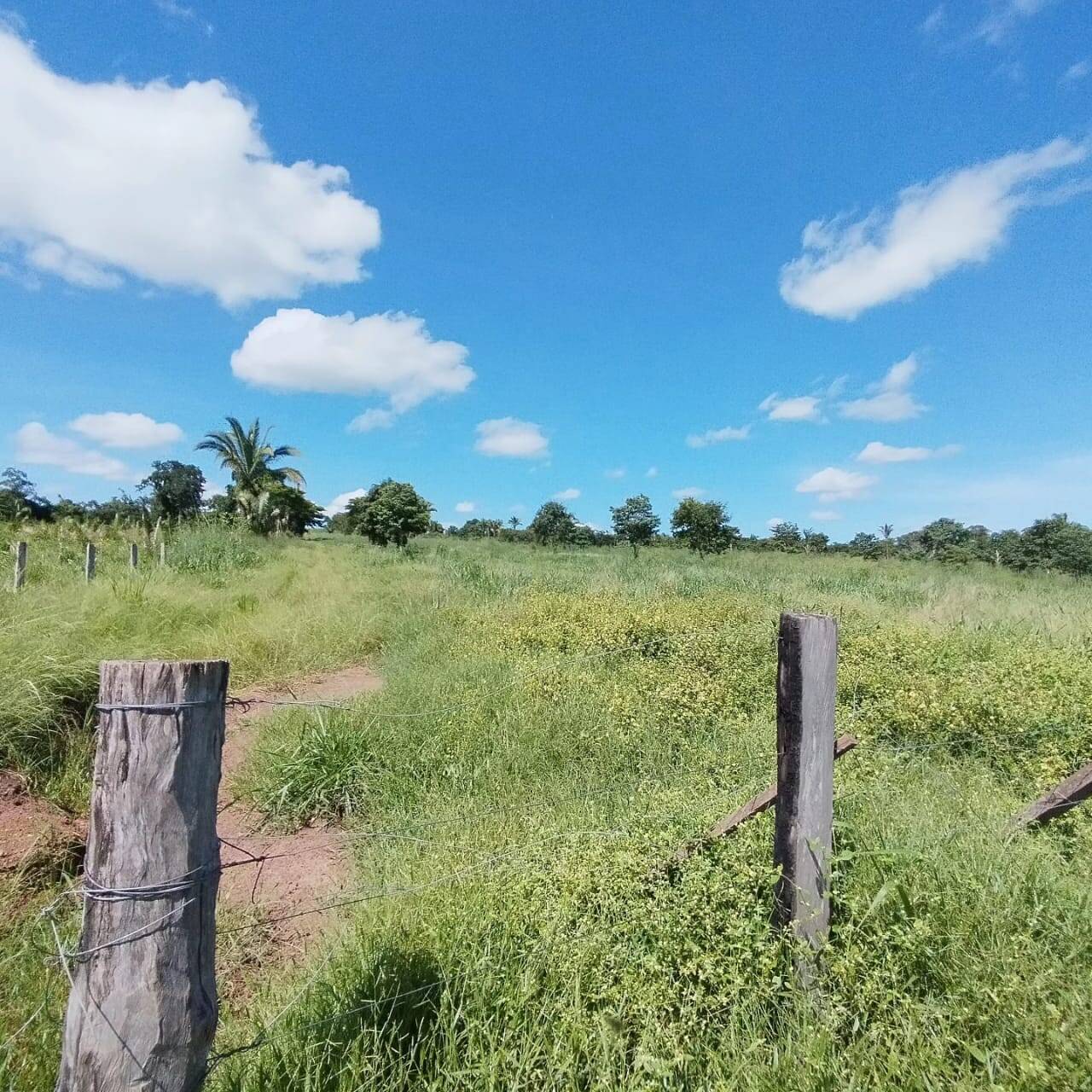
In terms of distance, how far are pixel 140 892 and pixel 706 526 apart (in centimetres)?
3294

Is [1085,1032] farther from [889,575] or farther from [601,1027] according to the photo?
[889,575]

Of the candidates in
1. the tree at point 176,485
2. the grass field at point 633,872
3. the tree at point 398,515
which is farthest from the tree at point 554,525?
the grass field at point 633,872

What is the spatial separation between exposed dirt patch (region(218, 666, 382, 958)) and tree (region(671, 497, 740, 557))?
98.7 feet

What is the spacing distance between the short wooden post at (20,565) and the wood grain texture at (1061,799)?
9.79m

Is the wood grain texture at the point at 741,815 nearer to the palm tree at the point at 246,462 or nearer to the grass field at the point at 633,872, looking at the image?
the grass field at the point at 633,872

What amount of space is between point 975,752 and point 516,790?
3.00m

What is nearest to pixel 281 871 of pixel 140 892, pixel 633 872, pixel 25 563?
pixel 633 872

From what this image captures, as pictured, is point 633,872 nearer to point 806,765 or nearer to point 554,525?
point 806,765

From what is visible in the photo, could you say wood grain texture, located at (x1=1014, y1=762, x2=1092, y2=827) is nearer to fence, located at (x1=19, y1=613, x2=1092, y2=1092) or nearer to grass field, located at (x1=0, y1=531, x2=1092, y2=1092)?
Answer: grass field, located at (x1=0, y1=531, x2=1092, y2=1092)

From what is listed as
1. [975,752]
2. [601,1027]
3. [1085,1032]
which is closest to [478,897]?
[601,1027]

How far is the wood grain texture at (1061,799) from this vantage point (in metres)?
2.20

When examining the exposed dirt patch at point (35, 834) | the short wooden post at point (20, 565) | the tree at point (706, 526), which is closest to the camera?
the exposed dirt patch at point (35, 834)

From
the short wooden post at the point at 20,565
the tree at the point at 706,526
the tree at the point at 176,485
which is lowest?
the short wooden post at the point at 20,565

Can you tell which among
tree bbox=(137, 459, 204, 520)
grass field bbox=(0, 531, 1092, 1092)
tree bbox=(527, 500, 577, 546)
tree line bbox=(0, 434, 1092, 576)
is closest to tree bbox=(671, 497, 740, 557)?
tree line bbox=(0, 434, 1092, 576)
